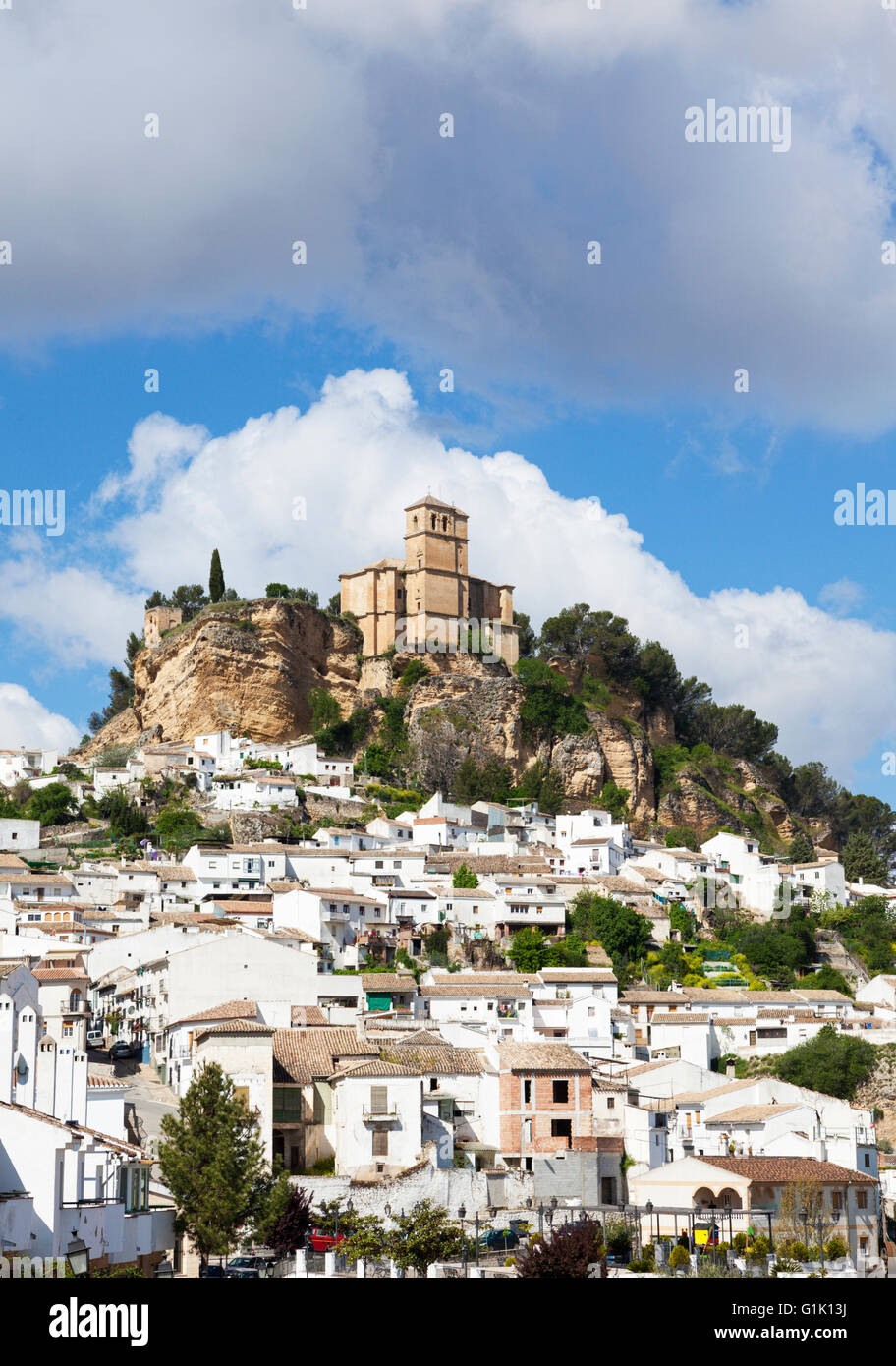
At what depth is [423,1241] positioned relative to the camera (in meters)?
31.1

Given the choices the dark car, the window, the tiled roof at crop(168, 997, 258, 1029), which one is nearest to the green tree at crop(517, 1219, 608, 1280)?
the dark car

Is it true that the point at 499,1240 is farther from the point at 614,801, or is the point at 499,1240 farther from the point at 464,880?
the point at 614,801

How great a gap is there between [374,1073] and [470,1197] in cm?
386

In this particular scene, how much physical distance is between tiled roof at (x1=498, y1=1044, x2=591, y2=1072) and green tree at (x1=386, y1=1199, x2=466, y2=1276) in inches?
413

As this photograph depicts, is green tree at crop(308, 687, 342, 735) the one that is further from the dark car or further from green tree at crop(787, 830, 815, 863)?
the dark car

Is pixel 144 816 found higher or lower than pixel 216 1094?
higher

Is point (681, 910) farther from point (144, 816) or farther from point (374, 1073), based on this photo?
point (374, 1073)

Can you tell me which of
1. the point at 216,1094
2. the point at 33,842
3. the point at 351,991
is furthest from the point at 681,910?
the point at 216,1094

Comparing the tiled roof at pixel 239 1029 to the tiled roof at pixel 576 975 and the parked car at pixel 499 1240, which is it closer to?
the parked car at pixel 499 1240

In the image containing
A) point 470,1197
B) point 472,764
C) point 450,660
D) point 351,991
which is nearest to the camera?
point 470,1197

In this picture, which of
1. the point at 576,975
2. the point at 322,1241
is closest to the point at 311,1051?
the point at 322,1241

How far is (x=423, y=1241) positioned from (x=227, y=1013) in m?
14.0

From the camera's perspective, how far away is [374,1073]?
40094mm

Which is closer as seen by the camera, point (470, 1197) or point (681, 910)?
point (470, 1197)
